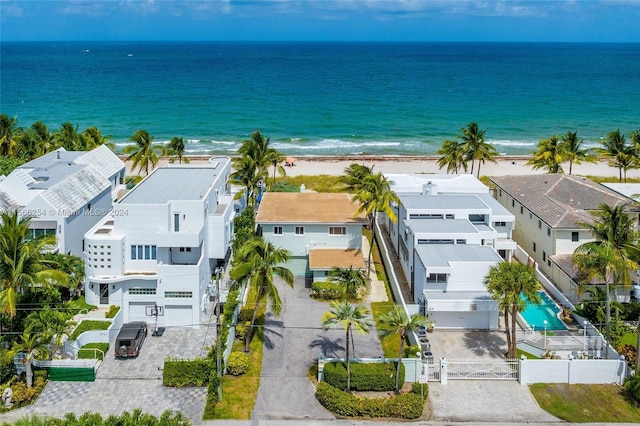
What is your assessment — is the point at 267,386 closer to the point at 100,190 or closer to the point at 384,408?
the point at 384,408

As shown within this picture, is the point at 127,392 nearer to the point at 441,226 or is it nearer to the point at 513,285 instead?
the point at 513,285

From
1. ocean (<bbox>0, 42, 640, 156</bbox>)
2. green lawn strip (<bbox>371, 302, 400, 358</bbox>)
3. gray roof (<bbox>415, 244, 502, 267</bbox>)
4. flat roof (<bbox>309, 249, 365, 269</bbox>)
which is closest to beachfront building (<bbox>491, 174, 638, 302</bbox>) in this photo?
gray roof (<bbox>415, 244, 502, 267</bbox>)

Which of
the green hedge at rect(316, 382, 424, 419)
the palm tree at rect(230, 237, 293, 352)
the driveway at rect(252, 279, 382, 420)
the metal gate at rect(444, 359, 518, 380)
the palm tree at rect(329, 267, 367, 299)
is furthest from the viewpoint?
the palm tree at rect(329, 267, 367, 299)

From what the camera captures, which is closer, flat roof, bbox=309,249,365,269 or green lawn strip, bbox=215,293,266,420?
green lawn strip, bbox=215,293,266,420

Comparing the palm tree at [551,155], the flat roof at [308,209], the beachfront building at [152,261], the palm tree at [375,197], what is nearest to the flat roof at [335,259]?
the palm tree at [375,197]

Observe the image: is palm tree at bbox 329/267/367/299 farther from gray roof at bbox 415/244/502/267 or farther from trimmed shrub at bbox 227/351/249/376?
trimmed shrub at bbox 227/351/249/376

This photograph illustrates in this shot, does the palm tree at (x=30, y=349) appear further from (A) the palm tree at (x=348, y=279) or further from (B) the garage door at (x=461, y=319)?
(B) the garage door at (x=461, y=319)
